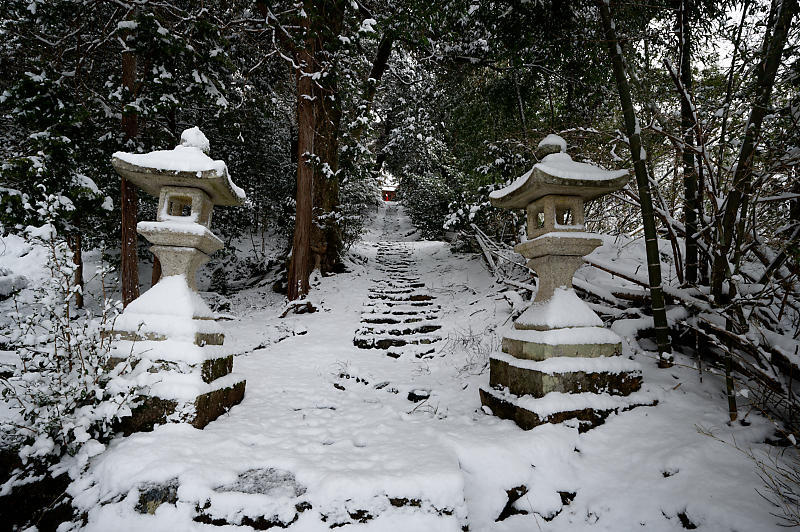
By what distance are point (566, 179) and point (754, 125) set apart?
1.44 meters

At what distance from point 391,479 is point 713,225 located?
3359 millimetres

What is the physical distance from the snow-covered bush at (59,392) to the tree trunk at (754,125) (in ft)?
15.5

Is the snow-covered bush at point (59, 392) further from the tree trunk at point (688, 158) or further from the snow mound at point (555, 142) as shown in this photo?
the tree trunk at point (688, 158)

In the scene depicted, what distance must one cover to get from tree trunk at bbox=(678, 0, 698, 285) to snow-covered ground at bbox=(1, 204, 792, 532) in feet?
3.69

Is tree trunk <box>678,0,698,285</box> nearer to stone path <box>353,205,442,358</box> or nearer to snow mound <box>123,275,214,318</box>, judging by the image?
stone path <box>353,205,442,358</box>

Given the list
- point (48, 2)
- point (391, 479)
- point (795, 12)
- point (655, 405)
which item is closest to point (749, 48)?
point (795, 12)

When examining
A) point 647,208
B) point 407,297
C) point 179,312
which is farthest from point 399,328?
point 647,208

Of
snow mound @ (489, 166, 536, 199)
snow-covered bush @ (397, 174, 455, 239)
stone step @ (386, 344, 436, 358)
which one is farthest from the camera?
snow-covered bush @ (397, 174, 455, 239)

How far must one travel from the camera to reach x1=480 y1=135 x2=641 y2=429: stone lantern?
9.59ft

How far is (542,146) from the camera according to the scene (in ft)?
11.8

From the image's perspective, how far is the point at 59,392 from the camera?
2.32 m

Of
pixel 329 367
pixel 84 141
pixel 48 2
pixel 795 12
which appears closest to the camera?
pixel 795 12

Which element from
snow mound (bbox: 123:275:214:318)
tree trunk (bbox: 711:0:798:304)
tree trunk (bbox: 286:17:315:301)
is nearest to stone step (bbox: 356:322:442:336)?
tree trunk (bbox: 286:17:315:301)

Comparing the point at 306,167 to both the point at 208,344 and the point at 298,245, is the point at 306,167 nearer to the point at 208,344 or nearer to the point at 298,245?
the point at 298,245
